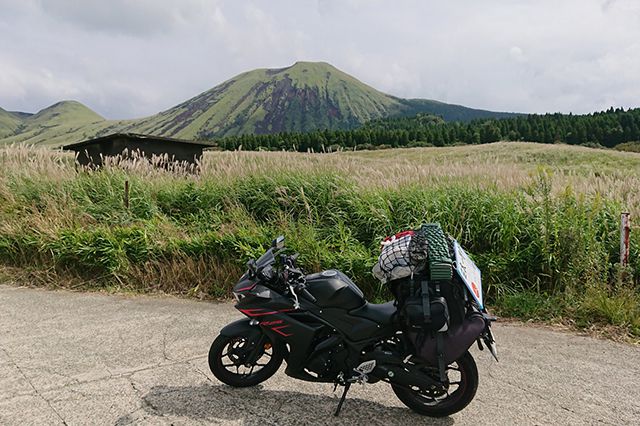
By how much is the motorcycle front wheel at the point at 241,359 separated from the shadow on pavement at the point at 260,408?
0.08 metres

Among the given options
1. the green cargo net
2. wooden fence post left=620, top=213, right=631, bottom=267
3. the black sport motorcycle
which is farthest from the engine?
wooden fence post left=620, top=213, right=631, bottom=267

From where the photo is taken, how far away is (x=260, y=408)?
9.61 ft

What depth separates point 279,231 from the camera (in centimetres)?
612

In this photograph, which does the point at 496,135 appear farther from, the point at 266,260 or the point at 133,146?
the point at 266,260

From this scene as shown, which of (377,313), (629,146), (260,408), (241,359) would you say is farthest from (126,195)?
(629,146)

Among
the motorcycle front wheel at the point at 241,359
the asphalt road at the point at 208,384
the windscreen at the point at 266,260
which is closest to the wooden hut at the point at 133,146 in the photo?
the asphalt road at the point at 208,384

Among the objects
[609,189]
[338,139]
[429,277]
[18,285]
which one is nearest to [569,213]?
[609,189]

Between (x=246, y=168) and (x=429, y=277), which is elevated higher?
(x=246, y=168)

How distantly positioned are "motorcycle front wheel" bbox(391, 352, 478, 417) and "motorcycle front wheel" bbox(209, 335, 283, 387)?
0.93 m

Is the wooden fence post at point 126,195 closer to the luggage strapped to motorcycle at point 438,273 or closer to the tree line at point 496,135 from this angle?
the luggage strapped to motorcycle at point 438,273

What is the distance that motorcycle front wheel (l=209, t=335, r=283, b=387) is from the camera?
123 inches

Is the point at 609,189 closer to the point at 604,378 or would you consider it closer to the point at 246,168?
the point at 604,378

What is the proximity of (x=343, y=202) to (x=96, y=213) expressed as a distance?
418 cm

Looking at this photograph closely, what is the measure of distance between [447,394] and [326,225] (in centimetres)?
376
